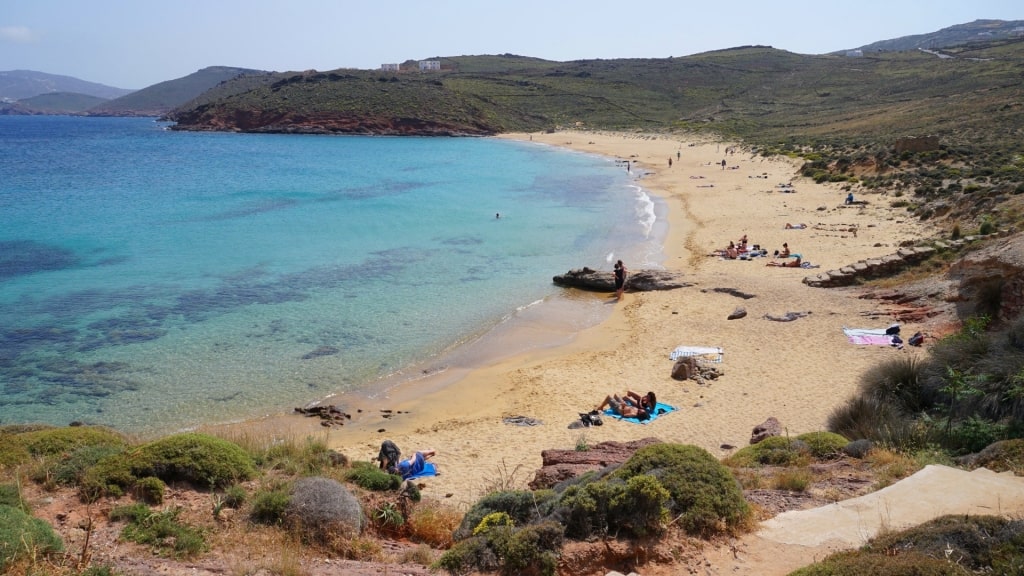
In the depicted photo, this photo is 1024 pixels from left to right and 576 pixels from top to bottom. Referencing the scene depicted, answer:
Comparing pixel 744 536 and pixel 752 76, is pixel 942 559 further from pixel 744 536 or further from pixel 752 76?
pixel 752 76

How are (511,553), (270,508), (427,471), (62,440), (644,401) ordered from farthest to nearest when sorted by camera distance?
1. (644,401)
2. (427,471)
3. (62,440)
4. (270,508)
5. (511,553)

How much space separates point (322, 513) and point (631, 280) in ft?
56.7

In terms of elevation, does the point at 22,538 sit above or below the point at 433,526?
above

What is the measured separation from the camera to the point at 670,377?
1511cm

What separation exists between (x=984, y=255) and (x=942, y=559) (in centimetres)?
1339

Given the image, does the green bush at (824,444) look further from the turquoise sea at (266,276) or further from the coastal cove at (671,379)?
the turquoise sea at (266,276)

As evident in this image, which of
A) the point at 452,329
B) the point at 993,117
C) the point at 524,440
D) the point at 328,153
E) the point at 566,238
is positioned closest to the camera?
the point at 524,440

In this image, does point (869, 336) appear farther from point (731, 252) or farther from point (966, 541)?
point (966, 541)

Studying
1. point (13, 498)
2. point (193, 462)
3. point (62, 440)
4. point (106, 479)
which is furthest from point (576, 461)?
point (62, 440)

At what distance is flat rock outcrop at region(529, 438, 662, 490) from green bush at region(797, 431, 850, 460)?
2.13 meters

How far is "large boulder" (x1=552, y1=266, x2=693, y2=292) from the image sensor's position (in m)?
22.4

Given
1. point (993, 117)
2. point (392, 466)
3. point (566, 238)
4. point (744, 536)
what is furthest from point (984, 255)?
point (993, 117)

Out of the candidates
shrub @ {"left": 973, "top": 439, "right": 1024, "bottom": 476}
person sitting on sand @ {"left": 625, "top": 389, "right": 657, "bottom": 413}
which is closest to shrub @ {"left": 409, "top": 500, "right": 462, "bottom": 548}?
shrub @ {"left": 973, "top": 439, "right": 1024, "bottom": 476}

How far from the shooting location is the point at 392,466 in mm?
9969
